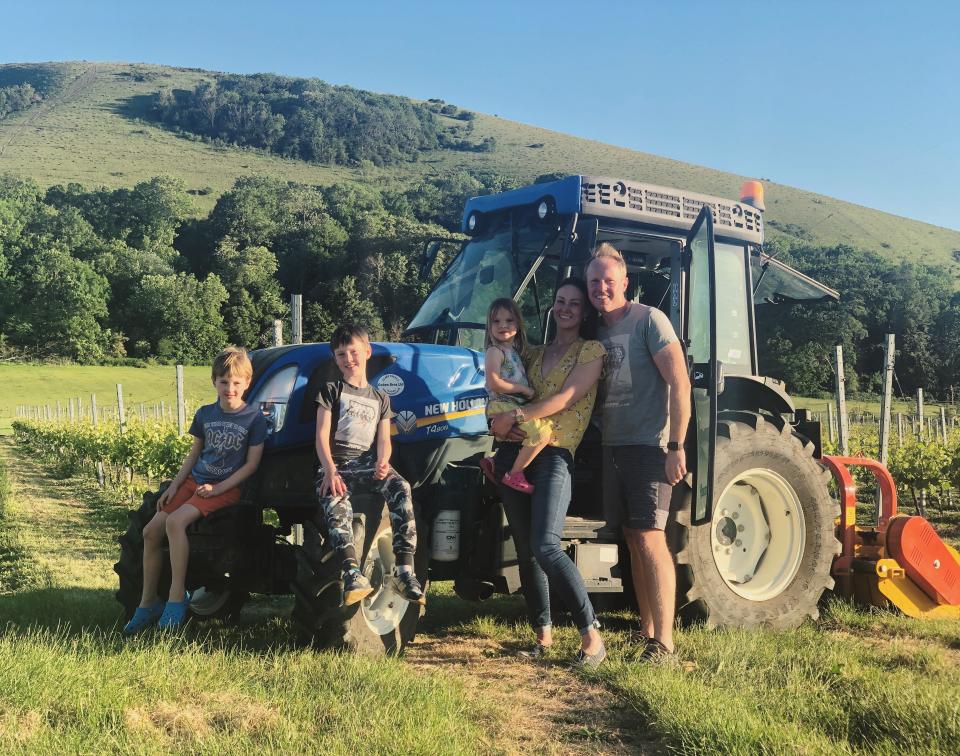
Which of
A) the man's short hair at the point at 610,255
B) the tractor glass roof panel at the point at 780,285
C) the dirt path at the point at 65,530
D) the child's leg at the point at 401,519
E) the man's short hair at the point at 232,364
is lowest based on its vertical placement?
the dirt path at the point at 65,530

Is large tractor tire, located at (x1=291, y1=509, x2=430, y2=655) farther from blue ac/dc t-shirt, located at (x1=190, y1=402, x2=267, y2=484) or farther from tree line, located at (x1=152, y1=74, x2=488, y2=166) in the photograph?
tree line, located at (x1=152, y1=74, x2=488, y2=166)

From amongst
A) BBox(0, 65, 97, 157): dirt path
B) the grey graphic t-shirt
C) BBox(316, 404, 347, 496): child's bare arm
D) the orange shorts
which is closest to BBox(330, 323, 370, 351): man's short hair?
the grey graphic t-shirt

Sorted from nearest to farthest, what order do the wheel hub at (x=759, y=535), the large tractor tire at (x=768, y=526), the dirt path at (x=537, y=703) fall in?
1. the dirt path at (x=537, y=703)
2. the large tractor tire at (x=768, y=526)
3. the wheel hub at (x=759, y=535)

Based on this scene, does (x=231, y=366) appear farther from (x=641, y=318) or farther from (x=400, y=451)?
(x=641, y=318)

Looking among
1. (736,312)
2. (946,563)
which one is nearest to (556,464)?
(736,312)

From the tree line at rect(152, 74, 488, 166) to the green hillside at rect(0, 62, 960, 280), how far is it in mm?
2397

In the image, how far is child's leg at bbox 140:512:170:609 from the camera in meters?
4.23

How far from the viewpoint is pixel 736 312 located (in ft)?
18.4

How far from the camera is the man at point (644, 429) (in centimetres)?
381

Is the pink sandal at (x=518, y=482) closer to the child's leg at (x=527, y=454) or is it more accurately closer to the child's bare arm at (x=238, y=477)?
the child's leg at (x=527, y=454)

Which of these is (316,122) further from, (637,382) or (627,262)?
(637,382)

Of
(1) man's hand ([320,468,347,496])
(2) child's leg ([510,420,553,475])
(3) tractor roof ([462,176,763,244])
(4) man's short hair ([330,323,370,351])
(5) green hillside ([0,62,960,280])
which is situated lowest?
(1) man's hand ([320,468,347,496])

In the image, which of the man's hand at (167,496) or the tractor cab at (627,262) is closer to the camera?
the man's hand at (167,496)

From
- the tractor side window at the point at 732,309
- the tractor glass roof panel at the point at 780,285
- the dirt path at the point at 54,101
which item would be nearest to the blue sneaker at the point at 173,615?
the tractor side window at the point at 732,309
